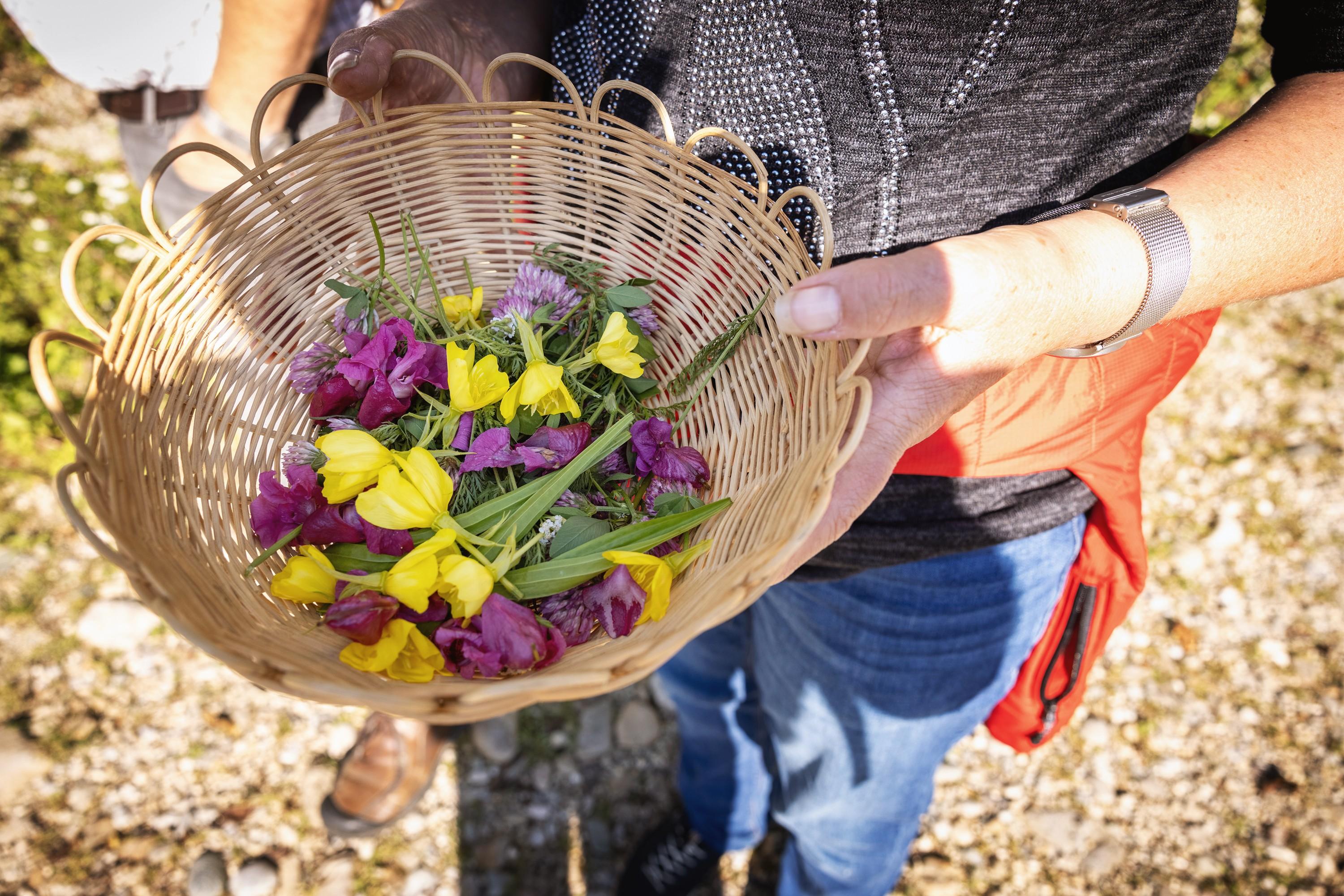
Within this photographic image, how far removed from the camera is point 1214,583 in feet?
8.46

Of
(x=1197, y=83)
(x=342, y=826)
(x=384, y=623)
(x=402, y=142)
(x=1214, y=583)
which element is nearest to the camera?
(x=384, y=623)

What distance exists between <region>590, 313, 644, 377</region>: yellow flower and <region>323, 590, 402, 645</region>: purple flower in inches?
20.1

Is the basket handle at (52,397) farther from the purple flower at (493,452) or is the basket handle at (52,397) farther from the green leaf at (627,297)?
the green leaf at (627,297)

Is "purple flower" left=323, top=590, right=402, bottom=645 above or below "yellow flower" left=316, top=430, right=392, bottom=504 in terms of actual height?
below

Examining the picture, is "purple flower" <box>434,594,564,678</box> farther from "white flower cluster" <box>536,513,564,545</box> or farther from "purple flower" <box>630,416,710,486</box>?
"purple flower" <box>630,416,710,486</box>

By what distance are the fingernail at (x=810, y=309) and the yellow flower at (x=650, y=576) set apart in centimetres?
37

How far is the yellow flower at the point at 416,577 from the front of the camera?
1061mm

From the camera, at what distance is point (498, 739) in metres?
2.26

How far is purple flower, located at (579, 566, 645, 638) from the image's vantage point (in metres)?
1.07

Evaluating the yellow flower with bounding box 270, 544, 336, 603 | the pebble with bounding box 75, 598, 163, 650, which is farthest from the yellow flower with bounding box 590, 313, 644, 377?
the pebble with bounding box 75, 598, 163, 650

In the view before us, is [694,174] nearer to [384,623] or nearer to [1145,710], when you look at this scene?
[384,623]

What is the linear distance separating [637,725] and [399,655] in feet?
4.62

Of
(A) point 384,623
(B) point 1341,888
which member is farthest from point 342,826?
(B) point 1341,888

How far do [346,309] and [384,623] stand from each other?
601 mm
